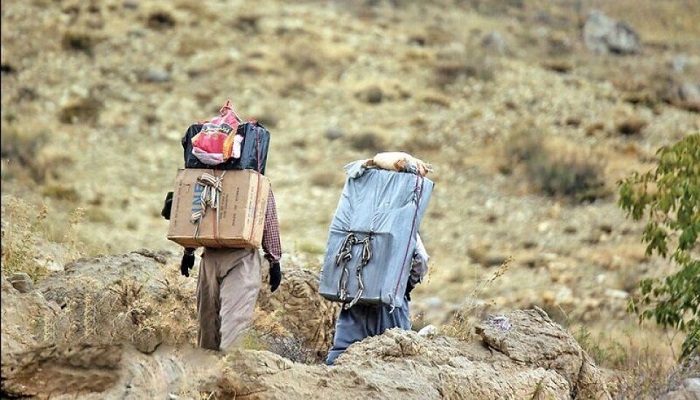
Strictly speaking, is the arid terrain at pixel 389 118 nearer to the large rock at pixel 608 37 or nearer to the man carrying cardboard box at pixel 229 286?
the large rock at pixel 608 37

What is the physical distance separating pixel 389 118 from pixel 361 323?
17.6 meters

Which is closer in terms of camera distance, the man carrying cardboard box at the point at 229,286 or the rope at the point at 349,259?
the man carrying cardboard box at the point at 229,286

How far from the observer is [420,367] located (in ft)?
16.4

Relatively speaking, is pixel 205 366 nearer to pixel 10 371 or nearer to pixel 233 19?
pixel 10 371

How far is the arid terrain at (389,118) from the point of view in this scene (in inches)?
640

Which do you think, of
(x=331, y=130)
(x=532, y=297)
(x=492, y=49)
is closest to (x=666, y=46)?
(x=492, y=49)

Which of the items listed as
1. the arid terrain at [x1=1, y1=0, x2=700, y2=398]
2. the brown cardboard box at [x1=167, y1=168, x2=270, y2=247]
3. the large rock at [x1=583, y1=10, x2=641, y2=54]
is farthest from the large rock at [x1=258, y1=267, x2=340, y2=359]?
the large rock at [x1=583, y1=10, x2=641, y2=54]

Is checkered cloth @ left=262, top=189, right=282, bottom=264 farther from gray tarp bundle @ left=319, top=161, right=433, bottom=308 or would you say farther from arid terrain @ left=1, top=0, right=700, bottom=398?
arid terrain @ left=1, top=0, right=700, bottom=398

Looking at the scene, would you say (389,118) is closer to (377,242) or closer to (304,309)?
(304,309)

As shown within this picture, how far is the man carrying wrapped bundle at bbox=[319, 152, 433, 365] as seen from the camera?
5980mm

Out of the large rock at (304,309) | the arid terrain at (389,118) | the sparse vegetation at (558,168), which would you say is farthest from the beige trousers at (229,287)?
the sparse vegetation at (558,168)

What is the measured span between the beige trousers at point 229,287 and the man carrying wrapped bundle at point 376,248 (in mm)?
558

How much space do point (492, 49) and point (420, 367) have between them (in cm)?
2544

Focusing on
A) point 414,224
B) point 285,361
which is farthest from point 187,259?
point 285,361
